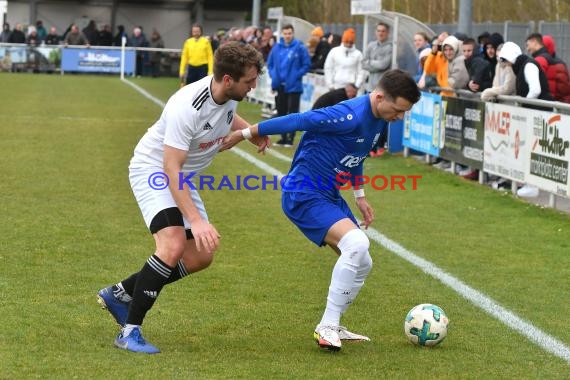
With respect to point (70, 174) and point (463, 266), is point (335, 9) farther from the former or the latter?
point (463, 266)

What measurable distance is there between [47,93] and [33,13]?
21530 millimetres

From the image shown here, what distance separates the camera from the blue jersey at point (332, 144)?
6.58 meters

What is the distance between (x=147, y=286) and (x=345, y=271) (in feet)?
3.72

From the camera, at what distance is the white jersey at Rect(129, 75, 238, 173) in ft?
19.9

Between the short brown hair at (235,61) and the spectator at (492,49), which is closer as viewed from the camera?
the short brown hair at (235,61)

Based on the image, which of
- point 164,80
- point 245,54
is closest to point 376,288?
point 245,54

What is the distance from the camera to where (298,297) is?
8.00 m

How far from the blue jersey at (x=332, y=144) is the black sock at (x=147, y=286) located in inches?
37.4

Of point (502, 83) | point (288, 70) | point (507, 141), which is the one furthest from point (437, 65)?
point (288, 70)

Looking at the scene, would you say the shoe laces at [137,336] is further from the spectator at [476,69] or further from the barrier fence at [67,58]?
the barrier fence at [67,58]

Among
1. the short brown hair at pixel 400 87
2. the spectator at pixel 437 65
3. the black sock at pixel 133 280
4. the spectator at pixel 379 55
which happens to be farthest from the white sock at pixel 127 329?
the spectator at pixel 379 55

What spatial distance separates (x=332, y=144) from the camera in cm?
673

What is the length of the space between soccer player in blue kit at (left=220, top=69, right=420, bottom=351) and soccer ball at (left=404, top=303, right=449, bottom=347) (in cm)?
33

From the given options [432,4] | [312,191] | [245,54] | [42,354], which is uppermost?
[432,4]
